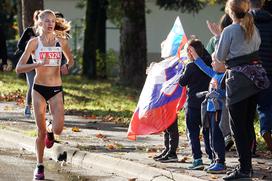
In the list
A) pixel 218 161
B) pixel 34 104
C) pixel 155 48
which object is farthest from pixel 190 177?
pixel 155 48

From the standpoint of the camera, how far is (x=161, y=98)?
30.6 feet

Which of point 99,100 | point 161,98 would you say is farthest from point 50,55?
point 99,100

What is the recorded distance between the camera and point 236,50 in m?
7.95

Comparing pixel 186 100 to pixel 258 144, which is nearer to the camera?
pixel 186 100

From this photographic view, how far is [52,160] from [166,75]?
2324 millimetres

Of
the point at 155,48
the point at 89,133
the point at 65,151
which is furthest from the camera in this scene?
the point at 155,48

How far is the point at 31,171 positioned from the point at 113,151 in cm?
140

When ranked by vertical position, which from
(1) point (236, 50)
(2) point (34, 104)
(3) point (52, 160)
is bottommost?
(3) point (52, 160)

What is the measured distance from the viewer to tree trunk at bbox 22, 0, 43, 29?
19075 millimetres

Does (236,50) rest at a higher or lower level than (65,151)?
higher

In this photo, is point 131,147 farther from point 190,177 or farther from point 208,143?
point 190,177

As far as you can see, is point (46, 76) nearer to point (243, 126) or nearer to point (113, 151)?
point (113, 151)

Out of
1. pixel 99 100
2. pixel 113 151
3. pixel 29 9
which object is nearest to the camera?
pixel 113 151

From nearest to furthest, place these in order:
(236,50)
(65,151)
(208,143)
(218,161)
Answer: (236,50) → (218,161) → (208,143) → (65,151)
